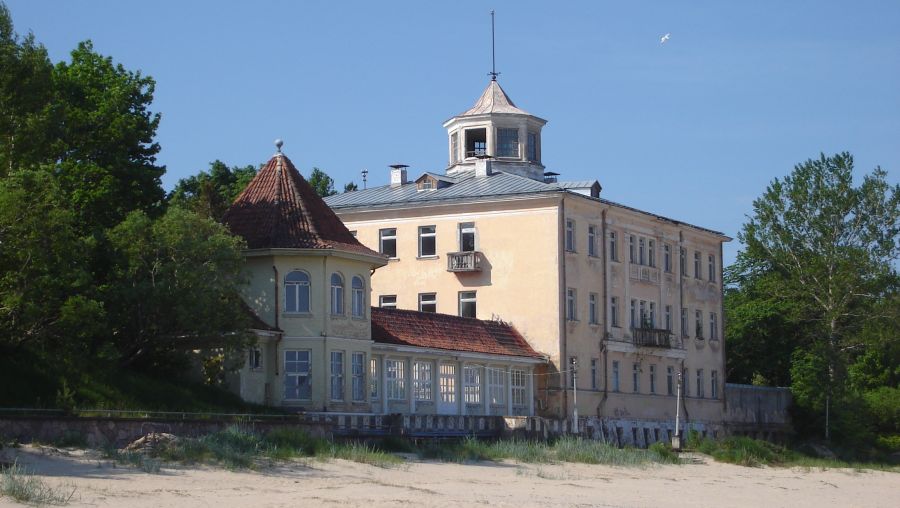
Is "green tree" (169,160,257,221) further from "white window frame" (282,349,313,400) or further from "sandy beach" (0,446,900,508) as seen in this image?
"sandy beach" (0,446,900,508)

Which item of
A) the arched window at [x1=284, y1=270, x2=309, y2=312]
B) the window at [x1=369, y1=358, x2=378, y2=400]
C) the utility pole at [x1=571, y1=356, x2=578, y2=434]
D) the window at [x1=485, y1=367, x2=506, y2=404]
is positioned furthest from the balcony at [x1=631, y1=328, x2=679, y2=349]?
the arched window at [x1=284, y1=270, x2=309, y2=312]

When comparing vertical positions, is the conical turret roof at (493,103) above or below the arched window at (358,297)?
above

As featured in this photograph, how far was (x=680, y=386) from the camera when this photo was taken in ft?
206

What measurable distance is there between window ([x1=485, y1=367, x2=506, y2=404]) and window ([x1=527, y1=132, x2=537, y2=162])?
13.5m

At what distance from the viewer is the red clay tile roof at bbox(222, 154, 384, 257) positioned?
44344 millimetres

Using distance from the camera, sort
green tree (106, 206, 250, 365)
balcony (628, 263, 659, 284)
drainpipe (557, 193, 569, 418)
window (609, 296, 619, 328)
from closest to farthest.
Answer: green tree (106, 206, 250, 365) → drainpipe (557, 193, 569, 418) → window (609, 296, 619, 328) → balcony (628, 263, 659, 284)

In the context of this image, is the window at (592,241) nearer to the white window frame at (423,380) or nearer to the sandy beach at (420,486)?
the white window frame at (423,380)

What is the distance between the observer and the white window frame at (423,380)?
49.8 meters

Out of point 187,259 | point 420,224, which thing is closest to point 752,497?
point 187,259

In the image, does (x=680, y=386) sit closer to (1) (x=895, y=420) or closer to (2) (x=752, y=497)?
(1) (x=895, y=420)

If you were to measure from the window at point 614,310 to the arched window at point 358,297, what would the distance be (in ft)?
54.2

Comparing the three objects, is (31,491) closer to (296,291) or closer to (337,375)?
(296,291)

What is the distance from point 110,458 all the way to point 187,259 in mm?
9797

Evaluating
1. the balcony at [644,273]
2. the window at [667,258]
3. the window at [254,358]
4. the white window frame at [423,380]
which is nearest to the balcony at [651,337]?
the balcony at [644,273]
